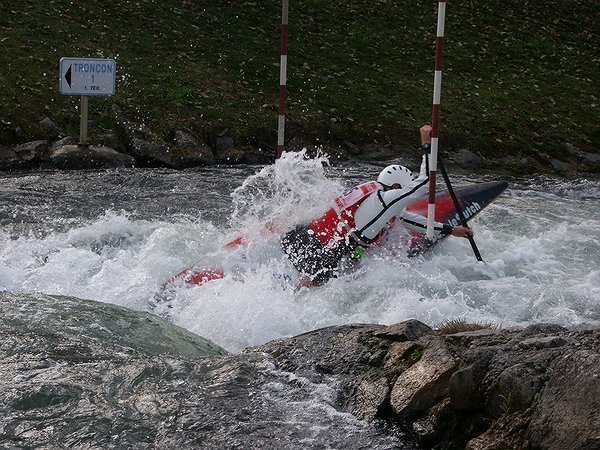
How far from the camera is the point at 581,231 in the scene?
9.74m

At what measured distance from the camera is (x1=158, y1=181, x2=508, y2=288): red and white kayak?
7738 millimetres

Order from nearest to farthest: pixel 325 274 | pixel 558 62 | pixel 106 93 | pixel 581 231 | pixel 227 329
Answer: pixel 227 329, pixel 325 274, pixel 581 231, pixel 106 93, pixel 558 62

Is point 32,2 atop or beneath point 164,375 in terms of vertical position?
atop

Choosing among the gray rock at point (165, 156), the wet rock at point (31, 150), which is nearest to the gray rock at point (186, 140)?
the gray rock at point (165, 156)

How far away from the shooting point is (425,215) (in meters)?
8.67

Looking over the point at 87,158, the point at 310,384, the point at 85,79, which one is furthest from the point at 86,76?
the point at 310,384

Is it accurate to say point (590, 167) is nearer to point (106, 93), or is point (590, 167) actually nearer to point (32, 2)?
point (106, 93)

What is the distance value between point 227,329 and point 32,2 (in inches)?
382

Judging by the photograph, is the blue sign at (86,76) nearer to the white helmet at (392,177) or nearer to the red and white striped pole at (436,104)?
the white helmet at (392,177)

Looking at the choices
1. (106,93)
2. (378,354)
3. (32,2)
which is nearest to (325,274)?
(378,354)

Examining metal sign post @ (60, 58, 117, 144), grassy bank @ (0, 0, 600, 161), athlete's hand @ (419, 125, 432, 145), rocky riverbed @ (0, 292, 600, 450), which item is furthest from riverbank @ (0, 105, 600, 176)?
rocky riverbed @ (0, 292, 600, 450)

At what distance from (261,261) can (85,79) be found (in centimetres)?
521

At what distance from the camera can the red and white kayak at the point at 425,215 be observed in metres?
7.74

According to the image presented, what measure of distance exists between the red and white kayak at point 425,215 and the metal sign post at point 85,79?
14.8ft
